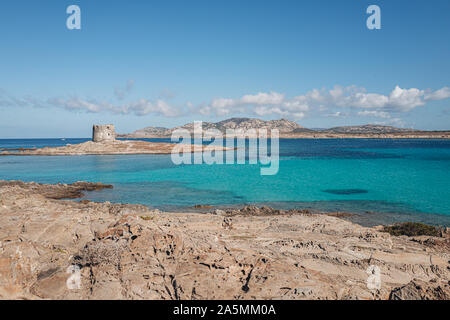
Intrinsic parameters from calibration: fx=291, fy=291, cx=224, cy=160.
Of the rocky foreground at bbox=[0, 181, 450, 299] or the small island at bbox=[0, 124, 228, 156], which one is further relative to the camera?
the small island at bbox=[0, 124, 228, 156]

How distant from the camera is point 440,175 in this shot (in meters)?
36.0

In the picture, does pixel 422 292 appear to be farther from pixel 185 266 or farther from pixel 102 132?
pixel 102 132

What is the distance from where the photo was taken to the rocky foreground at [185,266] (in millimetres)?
6406

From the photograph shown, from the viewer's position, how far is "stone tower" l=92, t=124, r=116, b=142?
7525 cm

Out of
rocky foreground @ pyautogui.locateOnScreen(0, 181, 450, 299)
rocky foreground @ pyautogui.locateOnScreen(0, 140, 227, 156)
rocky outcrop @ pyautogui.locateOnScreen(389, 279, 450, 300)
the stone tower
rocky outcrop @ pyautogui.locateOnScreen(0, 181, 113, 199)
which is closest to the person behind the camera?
rocky outcrop @ pyautogui.locateOnScreen(389, 279, 450, 300)

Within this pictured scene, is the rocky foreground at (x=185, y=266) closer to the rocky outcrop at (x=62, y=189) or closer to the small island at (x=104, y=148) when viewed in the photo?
the rocky outcrop at (x=62, y=189)

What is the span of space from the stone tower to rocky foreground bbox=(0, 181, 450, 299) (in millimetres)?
69394

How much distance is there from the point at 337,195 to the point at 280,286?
2014cm

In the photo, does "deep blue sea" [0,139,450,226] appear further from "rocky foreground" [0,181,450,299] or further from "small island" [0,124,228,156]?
"small island" [0,124,228,156]

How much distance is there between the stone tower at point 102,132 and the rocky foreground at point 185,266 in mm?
69394

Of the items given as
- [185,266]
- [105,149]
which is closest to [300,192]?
[185,266]

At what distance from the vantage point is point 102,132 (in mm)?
76000

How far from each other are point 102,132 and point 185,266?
7616cm

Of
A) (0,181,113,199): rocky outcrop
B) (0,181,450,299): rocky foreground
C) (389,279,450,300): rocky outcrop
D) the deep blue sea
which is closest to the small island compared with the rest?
the deep blue sea
